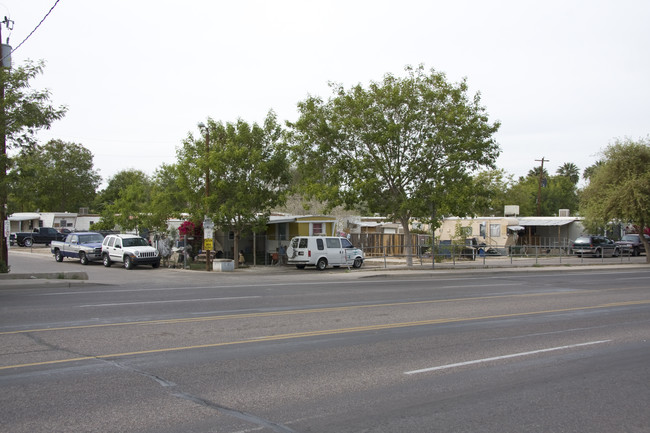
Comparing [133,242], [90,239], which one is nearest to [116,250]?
[133,242]

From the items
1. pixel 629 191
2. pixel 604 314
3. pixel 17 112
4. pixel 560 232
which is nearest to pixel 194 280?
pixel 17 112

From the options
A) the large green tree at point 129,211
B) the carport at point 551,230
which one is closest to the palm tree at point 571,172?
the carport at point 551,230

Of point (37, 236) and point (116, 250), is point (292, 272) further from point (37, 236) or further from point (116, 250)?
point (37, 236)

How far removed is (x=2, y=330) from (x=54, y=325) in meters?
0.88

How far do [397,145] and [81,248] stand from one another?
1909cm

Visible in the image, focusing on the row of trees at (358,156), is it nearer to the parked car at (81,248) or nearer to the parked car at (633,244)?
the parked car at (81,248)

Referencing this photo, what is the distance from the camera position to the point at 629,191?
111 feet

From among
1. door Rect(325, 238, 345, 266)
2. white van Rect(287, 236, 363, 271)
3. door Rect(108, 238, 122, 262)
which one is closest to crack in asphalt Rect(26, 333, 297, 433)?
white van Rect(287, 236, 363, 271)

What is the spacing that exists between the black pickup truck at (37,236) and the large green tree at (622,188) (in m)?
44.7

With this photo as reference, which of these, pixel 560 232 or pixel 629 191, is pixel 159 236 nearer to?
pixel 629 191

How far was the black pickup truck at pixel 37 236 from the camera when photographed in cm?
5088

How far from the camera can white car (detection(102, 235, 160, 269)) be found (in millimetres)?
28812

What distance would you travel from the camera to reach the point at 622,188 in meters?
34.2

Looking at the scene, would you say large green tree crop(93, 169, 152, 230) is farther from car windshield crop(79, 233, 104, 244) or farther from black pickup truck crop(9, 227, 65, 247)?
black pickup truck crop(9, 227, 65, 247)
